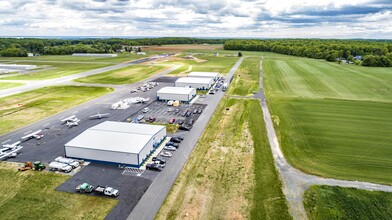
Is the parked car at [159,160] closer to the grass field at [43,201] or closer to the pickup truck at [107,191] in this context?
the pickup truck at [107,191]

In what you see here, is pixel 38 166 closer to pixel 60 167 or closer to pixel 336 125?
pixel 60 167

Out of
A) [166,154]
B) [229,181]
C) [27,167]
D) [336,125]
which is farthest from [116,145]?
[336,125]

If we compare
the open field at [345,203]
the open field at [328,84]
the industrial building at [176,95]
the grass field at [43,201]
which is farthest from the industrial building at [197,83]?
the open field at [345,203]

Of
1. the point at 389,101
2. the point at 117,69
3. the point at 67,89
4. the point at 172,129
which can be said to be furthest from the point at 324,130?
the point at 117,69

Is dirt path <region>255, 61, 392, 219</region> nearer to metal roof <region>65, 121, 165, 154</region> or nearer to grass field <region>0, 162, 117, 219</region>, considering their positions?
metal roof <region>65, 121, 165, 154</region>

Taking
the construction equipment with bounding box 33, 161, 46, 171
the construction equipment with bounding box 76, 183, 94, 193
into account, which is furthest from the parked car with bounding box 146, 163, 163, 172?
the construction equipment with bounding box 33, 161, 46, 171

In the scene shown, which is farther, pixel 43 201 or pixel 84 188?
pixel 84 188

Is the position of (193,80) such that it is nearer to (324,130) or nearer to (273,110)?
(273,110)
